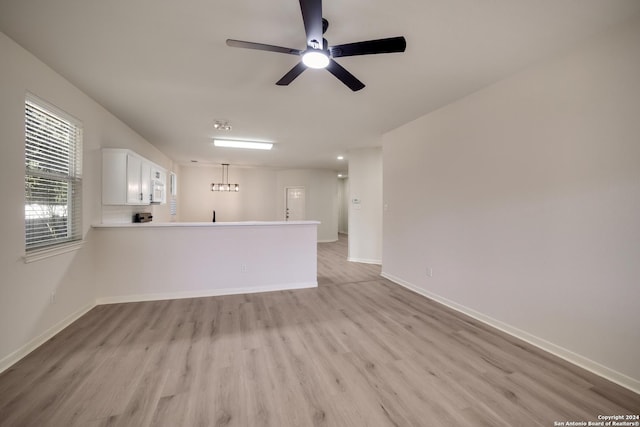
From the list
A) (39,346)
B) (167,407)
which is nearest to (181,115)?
(39,346)

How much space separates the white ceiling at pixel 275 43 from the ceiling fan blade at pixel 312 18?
0.81 feet

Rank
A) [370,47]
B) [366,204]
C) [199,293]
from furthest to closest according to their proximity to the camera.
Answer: [366,204] → [199,293] → [370,47]

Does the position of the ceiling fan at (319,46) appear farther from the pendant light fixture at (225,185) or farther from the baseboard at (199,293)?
the pendant light fixture at (225,185)

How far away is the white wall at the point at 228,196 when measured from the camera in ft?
28.8

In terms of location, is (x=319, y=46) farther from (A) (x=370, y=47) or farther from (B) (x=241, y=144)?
(B) (x=241, y=144)

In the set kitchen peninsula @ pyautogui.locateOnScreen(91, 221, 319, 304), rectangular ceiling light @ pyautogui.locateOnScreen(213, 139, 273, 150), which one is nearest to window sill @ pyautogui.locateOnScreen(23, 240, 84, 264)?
kitchen peninsula @ pyautogui.locateOnScreen(91, 221, 319, 304)

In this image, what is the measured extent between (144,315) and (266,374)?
2.04 metres

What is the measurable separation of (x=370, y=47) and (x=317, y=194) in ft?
24.9

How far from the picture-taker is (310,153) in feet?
21.7

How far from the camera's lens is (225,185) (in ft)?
27.2

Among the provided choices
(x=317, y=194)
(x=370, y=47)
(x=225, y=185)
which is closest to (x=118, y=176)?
(x=370, y=47)

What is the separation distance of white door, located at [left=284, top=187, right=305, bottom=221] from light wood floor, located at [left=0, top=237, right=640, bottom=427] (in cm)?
629

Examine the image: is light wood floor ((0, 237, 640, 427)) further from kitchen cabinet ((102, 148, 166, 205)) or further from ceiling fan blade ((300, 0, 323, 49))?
ceiling fan blade ((300, 0, 323, 49))

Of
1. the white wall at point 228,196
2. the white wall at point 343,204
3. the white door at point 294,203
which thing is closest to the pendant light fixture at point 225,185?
the white wall at point 228,196
